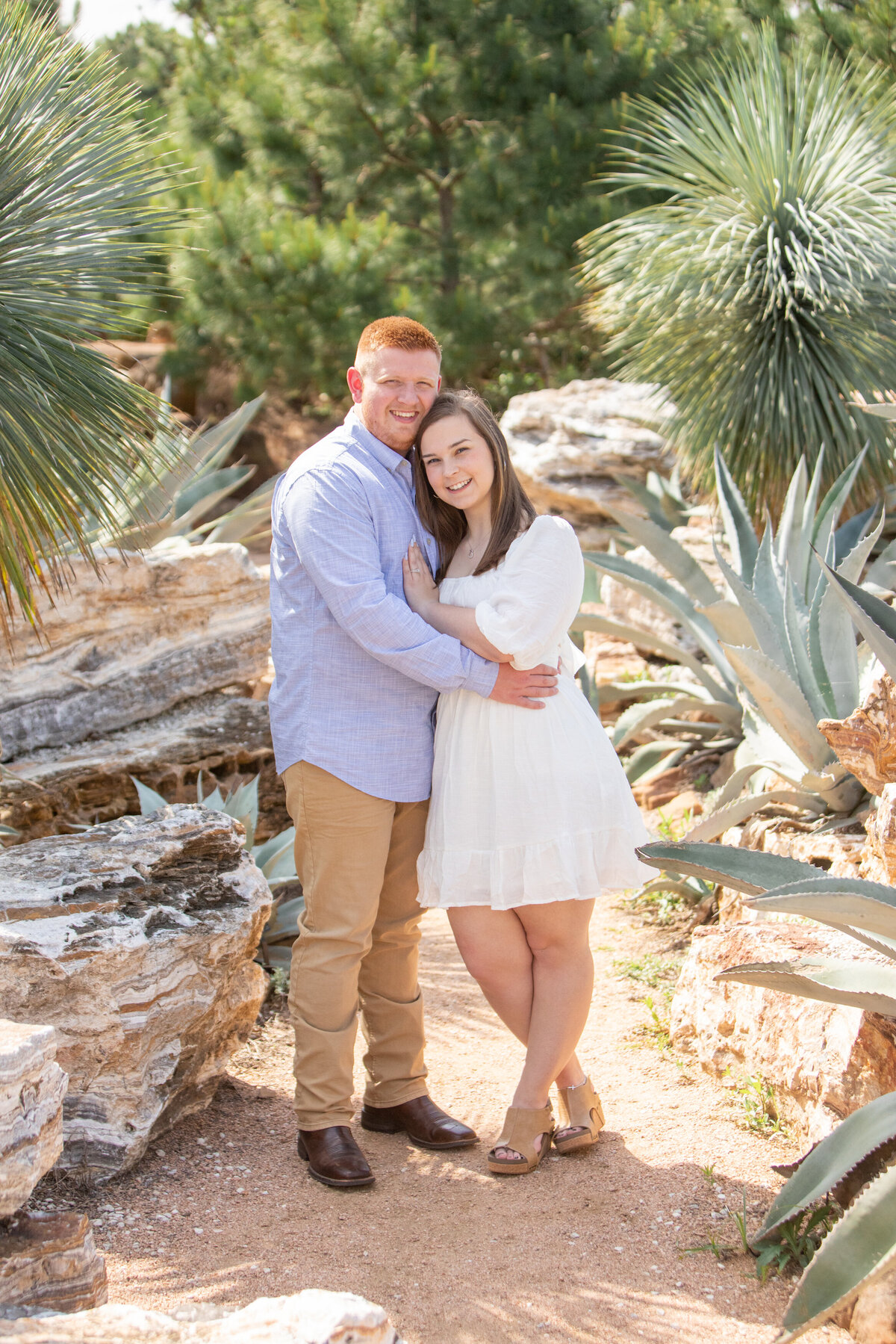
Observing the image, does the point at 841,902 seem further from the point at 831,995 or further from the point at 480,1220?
the point at 480,1220

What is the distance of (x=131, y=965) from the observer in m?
2.58

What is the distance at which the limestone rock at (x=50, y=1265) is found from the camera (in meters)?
1.84

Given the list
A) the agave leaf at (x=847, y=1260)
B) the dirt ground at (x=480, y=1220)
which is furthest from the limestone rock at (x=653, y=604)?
the agave leaf at (x=847, y=1260)

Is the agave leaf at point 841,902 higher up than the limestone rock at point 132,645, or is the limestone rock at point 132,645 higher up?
the limestone rock at point 132,645

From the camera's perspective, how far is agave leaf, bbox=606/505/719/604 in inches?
175

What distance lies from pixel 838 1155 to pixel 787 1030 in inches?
29.7

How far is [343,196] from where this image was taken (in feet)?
31.5

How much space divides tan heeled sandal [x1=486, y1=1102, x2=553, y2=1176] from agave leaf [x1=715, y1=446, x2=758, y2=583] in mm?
2511

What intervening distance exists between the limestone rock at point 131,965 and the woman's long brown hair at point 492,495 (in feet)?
3.10

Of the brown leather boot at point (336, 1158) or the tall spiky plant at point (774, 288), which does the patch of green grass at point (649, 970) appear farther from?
the tall spiky plant at point (774, 288)

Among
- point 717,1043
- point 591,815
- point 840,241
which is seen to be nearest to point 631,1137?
point 717,1043

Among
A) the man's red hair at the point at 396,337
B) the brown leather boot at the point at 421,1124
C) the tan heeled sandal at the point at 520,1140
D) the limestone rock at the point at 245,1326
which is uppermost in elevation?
the man's red hair at the point at 396,337

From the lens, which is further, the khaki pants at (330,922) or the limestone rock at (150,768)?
the limestone rock at (150,768)

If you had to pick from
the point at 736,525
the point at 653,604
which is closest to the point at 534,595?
the point at 736,525
